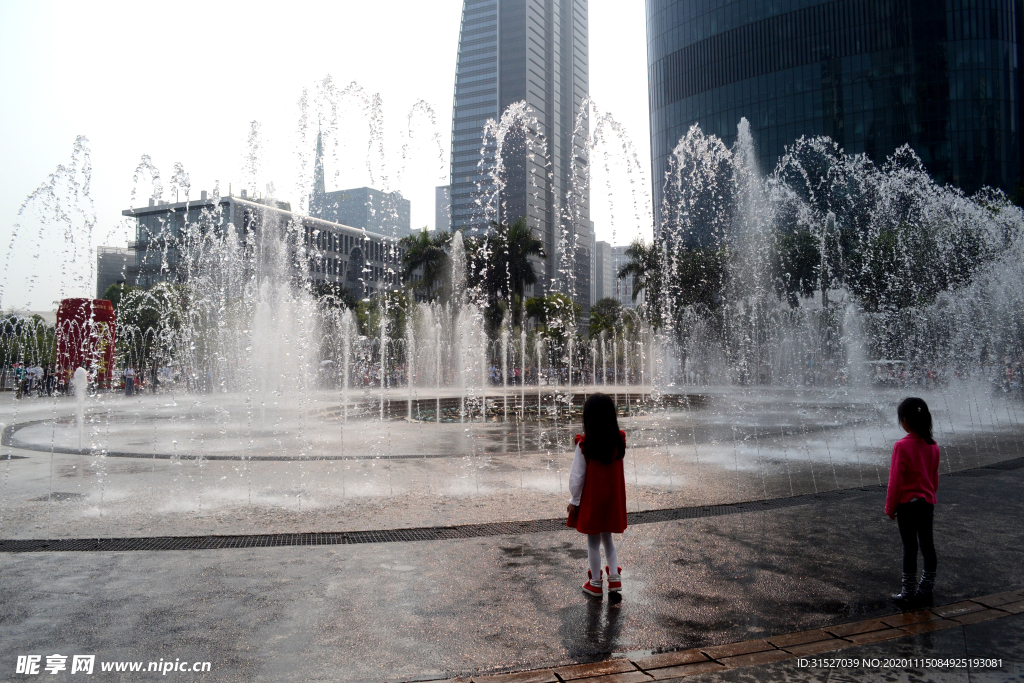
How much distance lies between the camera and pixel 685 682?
3.21 metres

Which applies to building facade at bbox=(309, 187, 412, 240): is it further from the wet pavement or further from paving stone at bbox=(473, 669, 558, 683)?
paving stone at bbox=(473, 669, 558, 683)

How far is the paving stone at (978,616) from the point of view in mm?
3990

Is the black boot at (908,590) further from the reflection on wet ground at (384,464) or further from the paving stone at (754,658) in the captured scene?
the reflection on wet ground at (384,464)

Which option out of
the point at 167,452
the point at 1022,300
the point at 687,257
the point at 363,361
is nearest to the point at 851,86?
the point at 687,257

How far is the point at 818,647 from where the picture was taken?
3.62 m

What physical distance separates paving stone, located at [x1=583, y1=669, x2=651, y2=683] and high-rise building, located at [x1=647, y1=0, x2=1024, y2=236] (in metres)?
62.4

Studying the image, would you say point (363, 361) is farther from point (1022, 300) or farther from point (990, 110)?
point (990, 110)

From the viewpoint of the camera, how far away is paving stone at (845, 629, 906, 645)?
3707mm

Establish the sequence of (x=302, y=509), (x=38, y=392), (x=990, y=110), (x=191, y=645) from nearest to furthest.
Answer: (x=191, y=645) → (x=302, y=509) → (x=38, y=392) → (x=990, y=110)

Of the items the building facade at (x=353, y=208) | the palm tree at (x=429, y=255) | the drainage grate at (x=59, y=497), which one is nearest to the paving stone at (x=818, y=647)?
the drainage grate at (x=59, y=497)

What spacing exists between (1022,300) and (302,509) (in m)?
26.6

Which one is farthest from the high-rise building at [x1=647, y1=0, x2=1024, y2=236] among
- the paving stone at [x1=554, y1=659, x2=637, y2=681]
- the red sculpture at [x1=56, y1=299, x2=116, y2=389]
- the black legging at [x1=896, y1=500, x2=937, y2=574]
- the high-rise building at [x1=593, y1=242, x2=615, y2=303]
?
the high-rise building at [x1=593, y1=242, x2=615, y2=303]

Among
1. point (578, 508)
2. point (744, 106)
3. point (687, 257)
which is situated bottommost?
point (578, 508)

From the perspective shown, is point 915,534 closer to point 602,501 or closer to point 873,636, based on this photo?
point 873,636
